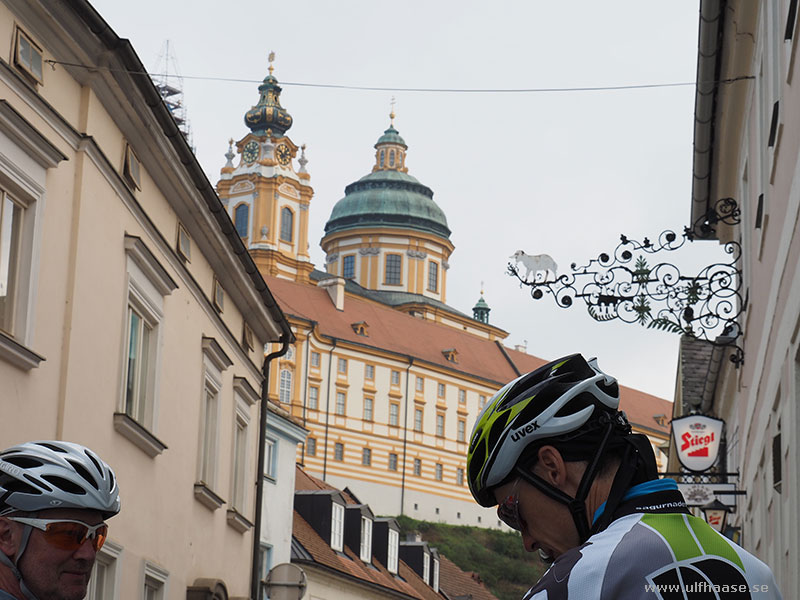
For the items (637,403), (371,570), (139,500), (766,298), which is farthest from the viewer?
(637,403)

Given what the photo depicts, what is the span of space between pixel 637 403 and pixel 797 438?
111 metres

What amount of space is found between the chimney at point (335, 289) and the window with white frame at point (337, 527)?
58.6m

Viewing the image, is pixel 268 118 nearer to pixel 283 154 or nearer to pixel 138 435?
pixel 283 154

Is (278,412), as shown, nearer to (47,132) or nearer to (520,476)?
(47,132)

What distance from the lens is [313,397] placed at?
86750mm

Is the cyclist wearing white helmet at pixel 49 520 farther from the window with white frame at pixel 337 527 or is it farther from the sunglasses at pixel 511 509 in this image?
the window with white frame at pixel 337 527

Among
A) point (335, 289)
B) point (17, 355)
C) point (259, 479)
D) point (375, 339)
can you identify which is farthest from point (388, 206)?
point (17, 355)

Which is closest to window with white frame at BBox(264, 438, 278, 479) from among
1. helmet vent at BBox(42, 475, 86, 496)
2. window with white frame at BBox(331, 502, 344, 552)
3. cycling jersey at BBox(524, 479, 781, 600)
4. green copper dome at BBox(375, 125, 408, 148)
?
window with white frame at BBox(331, 502, 344, 552)

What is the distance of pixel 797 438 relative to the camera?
7312 mm

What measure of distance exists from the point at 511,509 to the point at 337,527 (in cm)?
3394

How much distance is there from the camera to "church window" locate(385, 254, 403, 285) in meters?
113

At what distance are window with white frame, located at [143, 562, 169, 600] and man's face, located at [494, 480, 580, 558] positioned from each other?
1188 cm

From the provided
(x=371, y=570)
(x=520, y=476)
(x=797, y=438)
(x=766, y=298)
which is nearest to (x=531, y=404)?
(x=520, y=476)

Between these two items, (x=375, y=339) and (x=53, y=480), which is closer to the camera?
(x=53, y=480)
